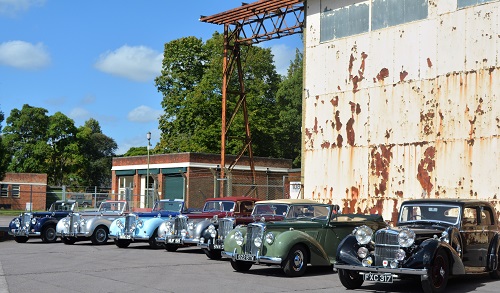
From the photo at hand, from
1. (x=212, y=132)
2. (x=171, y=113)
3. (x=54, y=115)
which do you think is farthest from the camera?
(x=54, y=115)

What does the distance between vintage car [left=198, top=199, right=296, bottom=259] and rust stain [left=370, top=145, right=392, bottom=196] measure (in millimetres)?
5376

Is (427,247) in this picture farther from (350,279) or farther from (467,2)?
(467,2)

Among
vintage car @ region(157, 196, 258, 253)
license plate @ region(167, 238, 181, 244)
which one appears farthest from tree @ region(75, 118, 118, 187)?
license plate @ region(167, 238, 181, 244)

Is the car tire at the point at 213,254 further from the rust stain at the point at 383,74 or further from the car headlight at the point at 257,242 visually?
the rust stain at the point at 383,74

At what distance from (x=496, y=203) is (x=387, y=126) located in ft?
14.3

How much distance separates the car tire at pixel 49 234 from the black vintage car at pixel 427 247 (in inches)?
563

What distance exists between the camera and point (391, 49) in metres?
20.5

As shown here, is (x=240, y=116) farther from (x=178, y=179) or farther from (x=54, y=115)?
(x=54, y=115)

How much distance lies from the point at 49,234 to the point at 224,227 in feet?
31.6

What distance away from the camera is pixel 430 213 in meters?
12.1

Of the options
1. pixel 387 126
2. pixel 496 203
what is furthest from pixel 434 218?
pixel 387 126

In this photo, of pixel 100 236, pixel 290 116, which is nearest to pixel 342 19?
pixel 100 236

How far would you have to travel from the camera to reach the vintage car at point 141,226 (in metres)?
19.8

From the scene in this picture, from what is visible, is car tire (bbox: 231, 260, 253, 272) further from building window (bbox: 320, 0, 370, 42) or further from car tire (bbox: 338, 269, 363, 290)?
building window (bbox: 320, 0, 370, 42)
